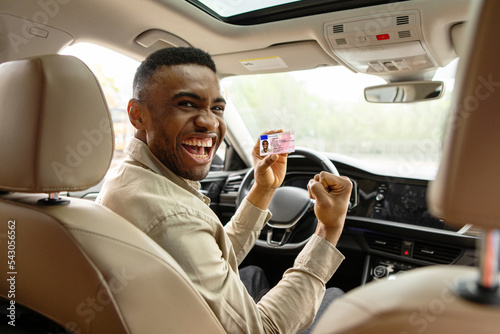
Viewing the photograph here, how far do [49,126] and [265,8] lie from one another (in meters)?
1.66

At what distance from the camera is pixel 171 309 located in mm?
1000

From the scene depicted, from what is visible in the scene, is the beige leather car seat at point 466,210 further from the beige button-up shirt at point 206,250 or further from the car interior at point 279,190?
the beige button-up shirt at point 206,250

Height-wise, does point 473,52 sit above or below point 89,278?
above

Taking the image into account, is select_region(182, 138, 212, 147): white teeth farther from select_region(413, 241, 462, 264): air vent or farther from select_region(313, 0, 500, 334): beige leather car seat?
select_region(413, 241, 462, 264): air vent

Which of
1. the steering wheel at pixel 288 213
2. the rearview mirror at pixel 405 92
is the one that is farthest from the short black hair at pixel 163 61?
Result: the rearview mirror at pixel 405 92

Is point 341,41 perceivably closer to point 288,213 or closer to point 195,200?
point 288,213

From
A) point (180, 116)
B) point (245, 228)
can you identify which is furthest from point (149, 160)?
point (245, 228)

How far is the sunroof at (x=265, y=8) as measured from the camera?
2.06m

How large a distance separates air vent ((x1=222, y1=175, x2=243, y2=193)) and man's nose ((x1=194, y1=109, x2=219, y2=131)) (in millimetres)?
1761

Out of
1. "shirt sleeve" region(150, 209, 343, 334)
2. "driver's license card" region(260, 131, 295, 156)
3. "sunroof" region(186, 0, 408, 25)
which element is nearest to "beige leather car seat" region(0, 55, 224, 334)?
"shirt sleeve" region(150, 209, 343, 334)

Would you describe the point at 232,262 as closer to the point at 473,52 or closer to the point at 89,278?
the point at 89,278

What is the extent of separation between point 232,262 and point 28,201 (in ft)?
2.30

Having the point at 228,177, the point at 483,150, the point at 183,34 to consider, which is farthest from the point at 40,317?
the point at 228,177

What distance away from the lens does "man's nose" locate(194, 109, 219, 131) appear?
5.24 ft
